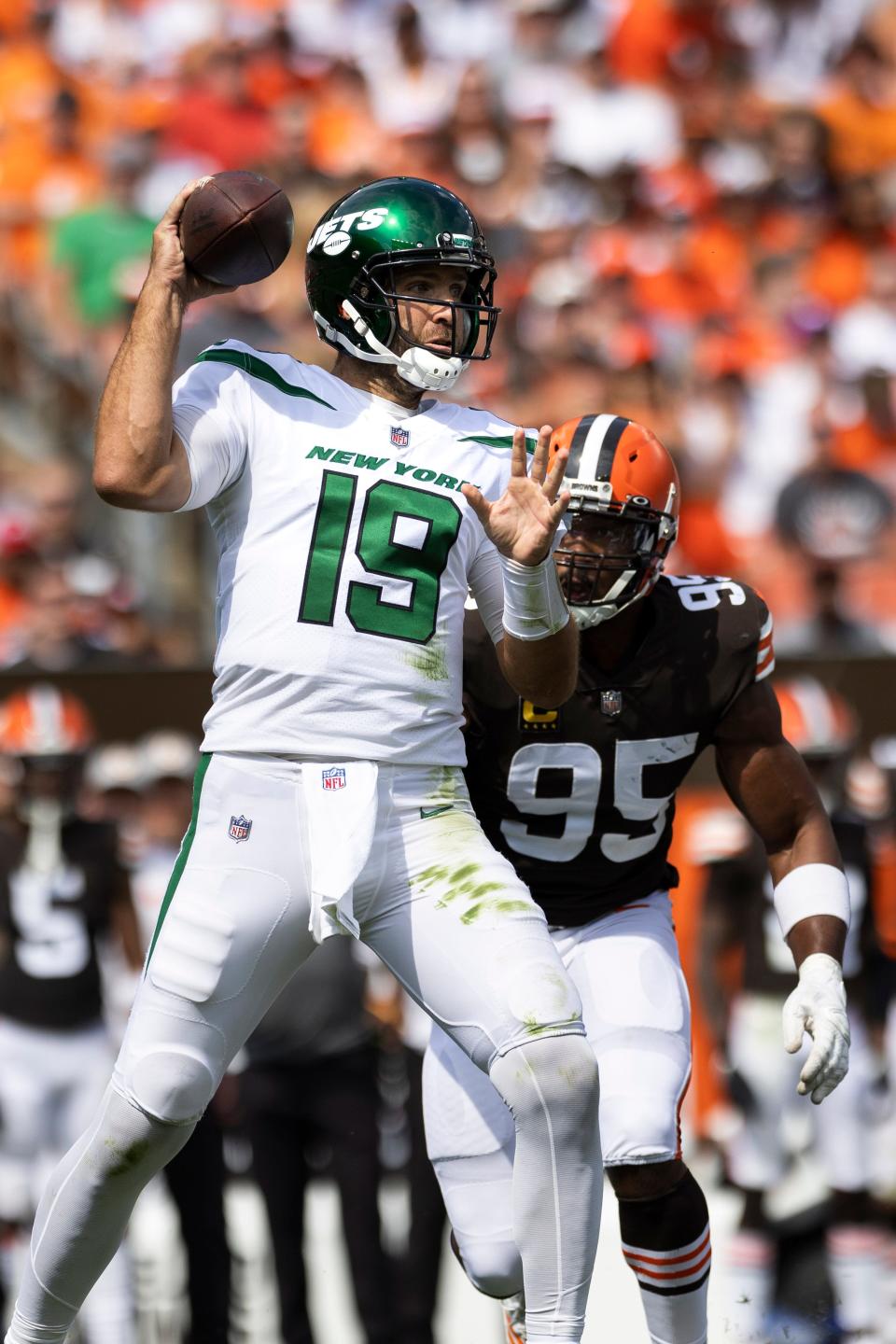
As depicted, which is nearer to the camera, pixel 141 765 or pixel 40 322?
pixel 141 765

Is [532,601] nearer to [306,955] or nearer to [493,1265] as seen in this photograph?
[306,955]

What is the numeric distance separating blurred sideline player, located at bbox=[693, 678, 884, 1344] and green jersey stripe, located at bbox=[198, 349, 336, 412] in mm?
2734

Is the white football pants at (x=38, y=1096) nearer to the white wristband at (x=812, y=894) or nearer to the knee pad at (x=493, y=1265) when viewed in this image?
the knee pad at (x=493, y=1265)

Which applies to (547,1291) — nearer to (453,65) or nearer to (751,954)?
(751,954)

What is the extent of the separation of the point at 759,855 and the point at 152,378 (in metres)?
3.44

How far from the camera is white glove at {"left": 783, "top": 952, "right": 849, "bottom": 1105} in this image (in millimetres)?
3473

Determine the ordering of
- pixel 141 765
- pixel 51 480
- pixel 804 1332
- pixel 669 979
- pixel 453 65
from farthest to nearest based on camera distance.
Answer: pixel 453 65
pixel 51 480
pixel 141 765
pixel 804 1332
pixel 669 979

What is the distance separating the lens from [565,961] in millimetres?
4008

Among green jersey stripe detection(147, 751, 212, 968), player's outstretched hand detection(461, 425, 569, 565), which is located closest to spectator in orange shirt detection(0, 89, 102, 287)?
green jersey stripe detection(147, 751, 212, 968)

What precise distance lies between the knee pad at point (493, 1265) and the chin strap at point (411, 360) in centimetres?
173

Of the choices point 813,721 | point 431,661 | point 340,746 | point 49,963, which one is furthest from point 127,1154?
point 813,721

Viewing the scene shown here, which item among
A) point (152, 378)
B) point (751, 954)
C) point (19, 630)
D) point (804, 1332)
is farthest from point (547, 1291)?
point (19, 630)

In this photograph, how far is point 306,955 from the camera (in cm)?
336

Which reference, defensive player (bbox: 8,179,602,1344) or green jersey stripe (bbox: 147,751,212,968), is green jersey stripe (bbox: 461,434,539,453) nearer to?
defensive player (bbox: 8,179,602,1344)
